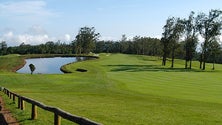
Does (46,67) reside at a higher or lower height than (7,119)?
lower

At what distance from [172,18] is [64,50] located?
100536mm

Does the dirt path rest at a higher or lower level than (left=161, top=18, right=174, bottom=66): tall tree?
lower

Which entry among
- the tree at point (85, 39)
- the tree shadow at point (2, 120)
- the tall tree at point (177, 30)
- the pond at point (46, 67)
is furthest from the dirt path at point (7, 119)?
the tree at point (85, 39)

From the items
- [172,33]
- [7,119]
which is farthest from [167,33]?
[7,119]

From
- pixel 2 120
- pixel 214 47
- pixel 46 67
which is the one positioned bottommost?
pixel 46 67

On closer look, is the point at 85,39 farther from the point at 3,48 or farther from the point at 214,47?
the point at 214,47

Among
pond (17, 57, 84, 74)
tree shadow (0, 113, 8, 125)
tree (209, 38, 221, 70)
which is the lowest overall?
pond (17, 57, 84, 74)

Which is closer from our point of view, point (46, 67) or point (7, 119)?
point (7, 119)

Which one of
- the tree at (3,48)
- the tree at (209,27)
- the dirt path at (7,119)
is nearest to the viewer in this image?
the dirt path at (7,119)

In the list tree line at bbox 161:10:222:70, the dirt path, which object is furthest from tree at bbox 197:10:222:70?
the dirt path

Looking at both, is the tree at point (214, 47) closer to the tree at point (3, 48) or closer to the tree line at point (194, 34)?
the tree line at point (194, 34)

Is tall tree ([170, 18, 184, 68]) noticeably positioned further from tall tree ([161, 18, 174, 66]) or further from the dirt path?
the dirt path

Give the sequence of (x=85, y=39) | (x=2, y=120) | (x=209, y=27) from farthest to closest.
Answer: (x=85, y=39) < (x=209, y=27) < (x=2, y=120)

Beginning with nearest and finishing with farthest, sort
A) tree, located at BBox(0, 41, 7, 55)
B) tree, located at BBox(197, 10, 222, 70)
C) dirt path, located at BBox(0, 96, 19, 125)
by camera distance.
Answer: dirt path, located at BBox(0, 96, 19, 125), tree, located at BBox(197, 10, 222, 70), tree, located at BBox(0, 41, 7, 55)
